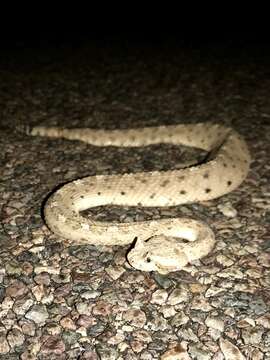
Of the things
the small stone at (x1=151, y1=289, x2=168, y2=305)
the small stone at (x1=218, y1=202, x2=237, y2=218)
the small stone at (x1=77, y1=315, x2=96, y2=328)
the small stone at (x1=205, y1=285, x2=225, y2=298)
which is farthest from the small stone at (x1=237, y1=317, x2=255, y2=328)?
the small stone at (x1=218, y1=202, x2=237, y2=218)

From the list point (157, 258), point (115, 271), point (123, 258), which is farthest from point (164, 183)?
point (115, 271)

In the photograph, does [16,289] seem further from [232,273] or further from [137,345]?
[232,273]

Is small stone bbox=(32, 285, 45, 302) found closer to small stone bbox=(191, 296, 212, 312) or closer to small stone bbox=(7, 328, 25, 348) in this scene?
small stone bbox=(7, 328, 25, 348)

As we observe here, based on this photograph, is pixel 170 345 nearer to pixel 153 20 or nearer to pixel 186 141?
pixel 186 141

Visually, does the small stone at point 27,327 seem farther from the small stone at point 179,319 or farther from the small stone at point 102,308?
the small stone at point 179,319

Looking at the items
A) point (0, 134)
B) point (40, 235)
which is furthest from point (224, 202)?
point (0, 134)

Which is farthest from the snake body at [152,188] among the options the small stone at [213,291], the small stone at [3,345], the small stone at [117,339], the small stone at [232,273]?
the small stone at [3,345]
